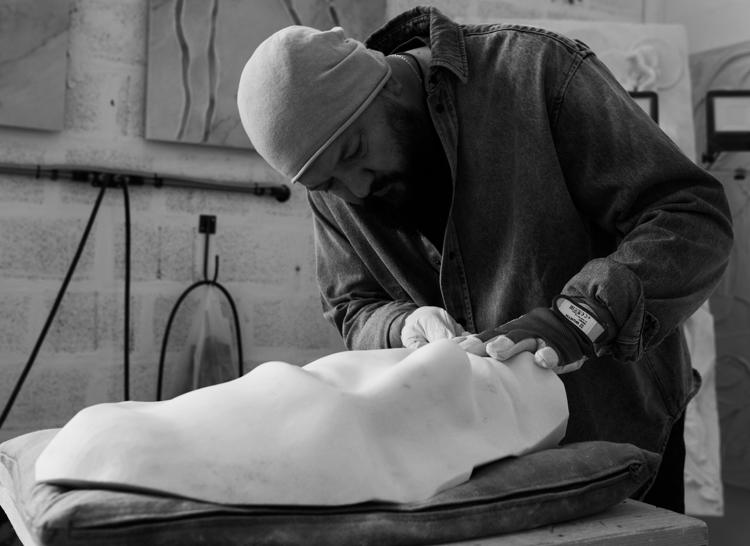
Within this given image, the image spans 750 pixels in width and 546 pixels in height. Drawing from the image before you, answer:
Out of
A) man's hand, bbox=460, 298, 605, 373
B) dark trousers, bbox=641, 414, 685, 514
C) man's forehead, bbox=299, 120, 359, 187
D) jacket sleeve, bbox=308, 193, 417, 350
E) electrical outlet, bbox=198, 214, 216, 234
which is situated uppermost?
man's forehead, bbox=299, 120, 359, 187

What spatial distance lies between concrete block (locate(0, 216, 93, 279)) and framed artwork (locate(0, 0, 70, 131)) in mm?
278

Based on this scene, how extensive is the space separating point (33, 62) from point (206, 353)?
0.97 metres

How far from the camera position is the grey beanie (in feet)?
4.08

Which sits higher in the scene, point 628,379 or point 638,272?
point 638,272

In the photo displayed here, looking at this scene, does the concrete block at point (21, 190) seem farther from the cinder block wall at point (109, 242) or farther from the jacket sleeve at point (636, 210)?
the jacket sleeve at point (636, 210)

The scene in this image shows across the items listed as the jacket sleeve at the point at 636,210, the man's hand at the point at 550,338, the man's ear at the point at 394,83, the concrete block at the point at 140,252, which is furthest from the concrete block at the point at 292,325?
the man's hand at the point at 550,338

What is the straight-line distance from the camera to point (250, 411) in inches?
32.8

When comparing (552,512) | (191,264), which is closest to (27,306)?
(191,264)

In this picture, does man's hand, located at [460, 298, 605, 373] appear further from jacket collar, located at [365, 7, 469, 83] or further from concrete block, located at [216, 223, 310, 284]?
concrete block, located at [216, 223, 310, 284]

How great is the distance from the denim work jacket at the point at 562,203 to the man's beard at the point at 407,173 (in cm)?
5

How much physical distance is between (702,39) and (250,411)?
2.86 m

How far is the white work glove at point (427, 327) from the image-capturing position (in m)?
1.32

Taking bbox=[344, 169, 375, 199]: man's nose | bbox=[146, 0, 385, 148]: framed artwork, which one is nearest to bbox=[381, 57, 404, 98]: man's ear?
bbox=[344, 169, 375, 199]: man's nose

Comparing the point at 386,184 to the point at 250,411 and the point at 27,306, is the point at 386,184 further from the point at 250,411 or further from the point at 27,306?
the point at 27,306
